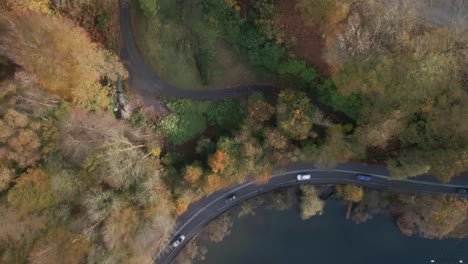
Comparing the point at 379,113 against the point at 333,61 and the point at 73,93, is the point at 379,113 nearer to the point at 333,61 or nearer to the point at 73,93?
the point at 333,61

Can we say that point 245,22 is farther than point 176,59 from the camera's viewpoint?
No

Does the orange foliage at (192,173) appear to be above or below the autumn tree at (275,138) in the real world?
below

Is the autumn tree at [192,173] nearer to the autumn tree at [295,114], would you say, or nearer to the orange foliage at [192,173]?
the orange foliage at [192,173]

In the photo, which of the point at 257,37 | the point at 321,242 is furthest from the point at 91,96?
the point at 321,242

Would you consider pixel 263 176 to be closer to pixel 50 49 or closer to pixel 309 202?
pixel 309 202

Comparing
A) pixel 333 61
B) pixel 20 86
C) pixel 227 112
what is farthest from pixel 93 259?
pixel 333 61

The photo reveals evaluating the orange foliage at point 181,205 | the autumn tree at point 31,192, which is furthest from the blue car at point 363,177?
the autumn tree at point 31,192

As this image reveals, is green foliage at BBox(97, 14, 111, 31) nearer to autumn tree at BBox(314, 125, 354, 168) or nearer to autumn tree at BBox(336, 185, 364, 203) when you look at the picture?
autumn tree at BBox(314, 125, 354, 168)
